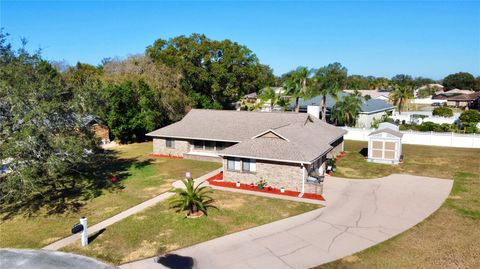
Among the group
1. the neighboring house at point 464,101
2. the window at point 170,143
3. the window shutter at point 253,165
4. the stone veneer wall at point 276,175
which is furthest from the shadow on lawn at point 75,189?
the neighboring house at point 464,101

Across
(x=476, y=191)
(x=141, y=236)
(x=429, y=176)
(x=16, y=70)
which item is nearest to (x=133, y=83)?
(x=16, y=70)

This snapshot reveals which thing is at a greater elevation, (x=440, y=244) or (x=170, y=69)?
(x=170, y=69)

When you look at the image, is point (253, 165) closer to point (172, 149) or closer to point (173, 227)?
point (173, 227)

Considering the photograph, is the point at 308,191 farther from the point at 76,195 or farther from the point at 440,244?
the point at 76,195

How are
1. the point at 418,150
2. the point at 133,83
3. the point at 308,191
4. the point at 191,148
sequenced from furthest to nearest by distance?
the point at 133,83, the point at 418,150, the point at 191,148, the point at 308,191

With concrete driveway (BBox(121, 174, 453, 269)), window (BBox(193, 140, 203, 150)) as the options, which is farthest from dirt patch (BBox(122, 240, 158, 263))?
window (BBox(193, 140, 203, 150))

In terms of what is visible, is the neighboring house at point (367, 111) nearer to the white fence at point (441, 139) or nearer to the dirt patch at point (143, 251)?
the white fence at point (441, 139)

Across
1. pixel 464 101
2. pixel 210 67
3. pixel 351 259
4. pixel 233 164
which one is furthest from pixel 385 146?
pixel 464 101
